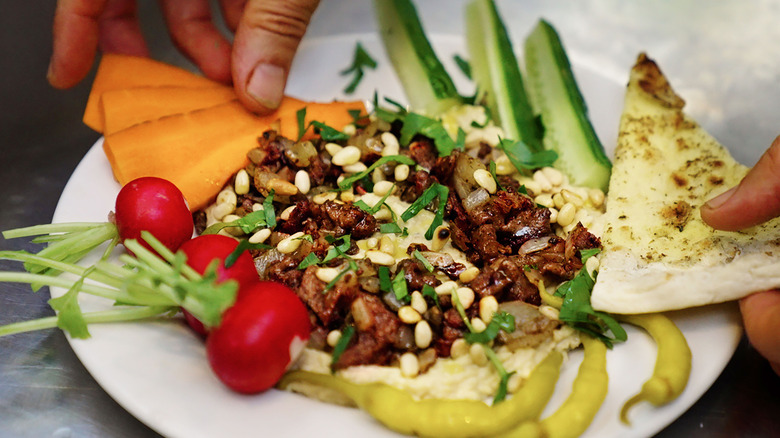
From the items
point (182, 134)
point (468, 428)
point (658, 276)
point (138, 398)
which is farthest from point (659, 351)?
point (182, 134)

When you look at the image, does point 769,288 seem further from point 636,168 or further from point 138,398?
point 138,398

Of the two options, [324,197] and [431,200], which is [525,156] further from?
[324,197]

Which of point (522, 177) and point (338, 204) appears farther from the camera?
point (522, 177)

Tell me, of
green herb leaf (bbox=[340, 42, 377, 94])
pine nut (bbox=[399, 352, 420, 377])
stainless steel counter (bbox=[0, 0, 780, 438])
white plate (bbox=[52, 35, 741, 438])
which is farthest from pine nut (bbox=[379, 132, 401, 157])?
stainless steel counter (bbox=[0, 0, 780, 438])

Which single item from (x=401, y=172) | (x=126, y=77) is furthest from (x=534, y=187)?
(x=126, y=77)

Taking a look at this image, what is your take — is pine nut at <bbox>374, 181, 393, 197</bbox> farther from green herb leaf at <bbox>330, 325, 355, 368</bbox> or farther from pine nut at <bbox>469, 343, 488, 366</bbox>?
pine nut at <bbox>469, 343, 488, 366</bbox>
